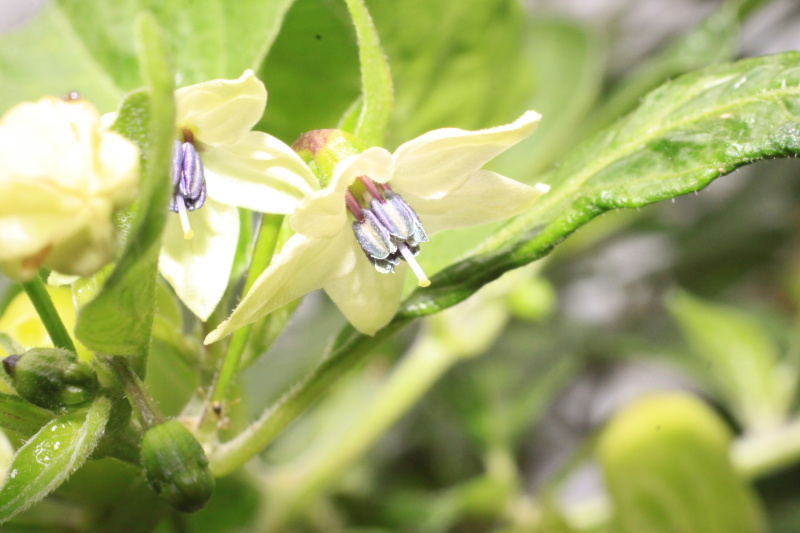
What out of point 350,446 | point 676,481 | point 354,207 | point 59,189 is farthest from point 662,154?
point 350,446

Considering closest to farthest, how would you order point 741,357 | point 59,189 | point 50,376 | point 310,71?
1. point 59,189
2. point 50,376
3. point 310,71
4. point 741,357

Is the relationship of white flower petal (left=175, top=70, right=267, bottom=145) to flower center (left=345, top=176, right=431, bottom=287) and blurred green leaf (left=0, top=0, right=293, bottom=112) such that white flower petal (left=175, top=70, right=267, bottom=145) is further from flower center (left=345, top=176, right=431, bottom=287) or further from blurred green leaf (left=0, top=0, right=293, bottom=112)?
blurred green leaf (left=0, top=0, right=293, bottom=112)

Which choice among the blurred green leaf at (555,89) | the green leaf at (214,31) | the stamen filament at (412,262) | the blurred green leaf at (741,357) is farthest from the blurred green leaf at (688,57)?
the stamen filament at (412,262)

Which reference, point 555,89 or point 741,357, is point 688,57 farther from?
point 741,357

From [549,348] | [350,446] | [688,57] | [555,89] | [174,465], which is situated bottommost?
[549,348]

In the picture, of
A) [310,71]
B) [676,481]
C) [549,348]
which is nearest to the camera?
[310,71]

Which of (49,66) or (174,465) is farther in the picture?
(49,66)

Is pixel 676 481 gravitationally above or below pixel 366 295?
below

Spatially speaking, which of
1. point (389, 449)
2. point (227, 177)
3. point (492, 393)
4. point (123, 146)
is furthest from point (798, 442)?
point (123, 146)
